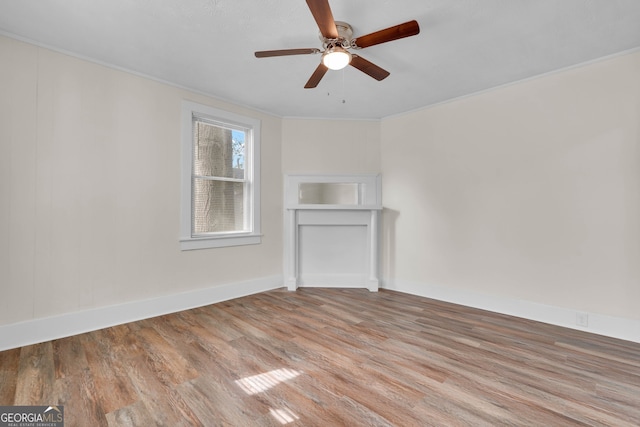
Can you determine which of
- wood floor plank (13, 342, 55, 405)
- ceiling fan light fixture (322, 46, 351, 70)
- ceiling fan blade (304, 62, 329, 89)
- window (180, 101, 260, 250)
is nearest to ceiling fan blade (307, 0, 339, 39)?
ceiling fan light fixture (322, 46, 351, 70)

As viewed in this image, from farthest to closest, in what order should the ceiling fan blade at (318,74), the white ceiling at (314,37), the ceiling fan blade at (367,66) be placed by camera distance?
the ceiling fan blade at (318,74) < the ceiling fan blade at (367,66) < the white ceiling at (314,37)

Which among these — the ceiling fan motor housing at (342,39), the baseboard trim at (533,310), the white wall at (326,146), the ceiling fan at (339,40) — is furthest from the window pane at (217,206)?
the baseboard trim at (533,310)

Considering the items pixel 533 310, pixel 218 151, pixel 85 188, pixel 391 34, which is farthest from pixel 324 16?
pixel 533 310

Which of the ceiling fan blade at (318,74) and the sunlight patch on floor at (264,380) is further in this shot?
the ceiling fan blade at (318,74)

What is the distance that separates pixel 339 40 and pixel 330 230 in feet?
9.16

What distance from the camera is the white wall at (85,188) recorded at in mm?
2424

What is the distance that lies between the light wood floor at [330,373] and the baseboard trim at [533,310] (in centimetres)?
17

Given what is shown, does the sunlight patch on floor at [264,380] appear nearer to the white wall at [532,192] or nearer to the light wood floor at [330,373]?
the light wood floor at [330,373]

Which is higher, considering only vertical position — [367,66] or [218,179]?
[367,66]

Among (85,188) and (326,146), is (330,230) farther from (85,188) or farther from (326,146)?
(85,188)

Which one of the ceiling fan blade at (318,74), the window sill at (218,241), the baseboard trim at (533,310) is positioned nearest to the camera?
the ceiling fan blade at (318,74)

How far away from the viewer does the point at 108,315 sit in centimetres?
285

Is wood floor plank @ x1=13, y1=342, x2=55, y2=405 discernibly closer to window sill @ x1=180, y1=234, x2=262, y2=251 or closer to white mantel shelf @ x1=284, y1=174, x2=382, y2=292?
window sill @ x1=180, y1=234, x2=262, y2=251

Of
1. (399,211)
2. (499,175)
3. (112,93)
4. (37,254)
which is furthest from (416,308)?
(112,93)
